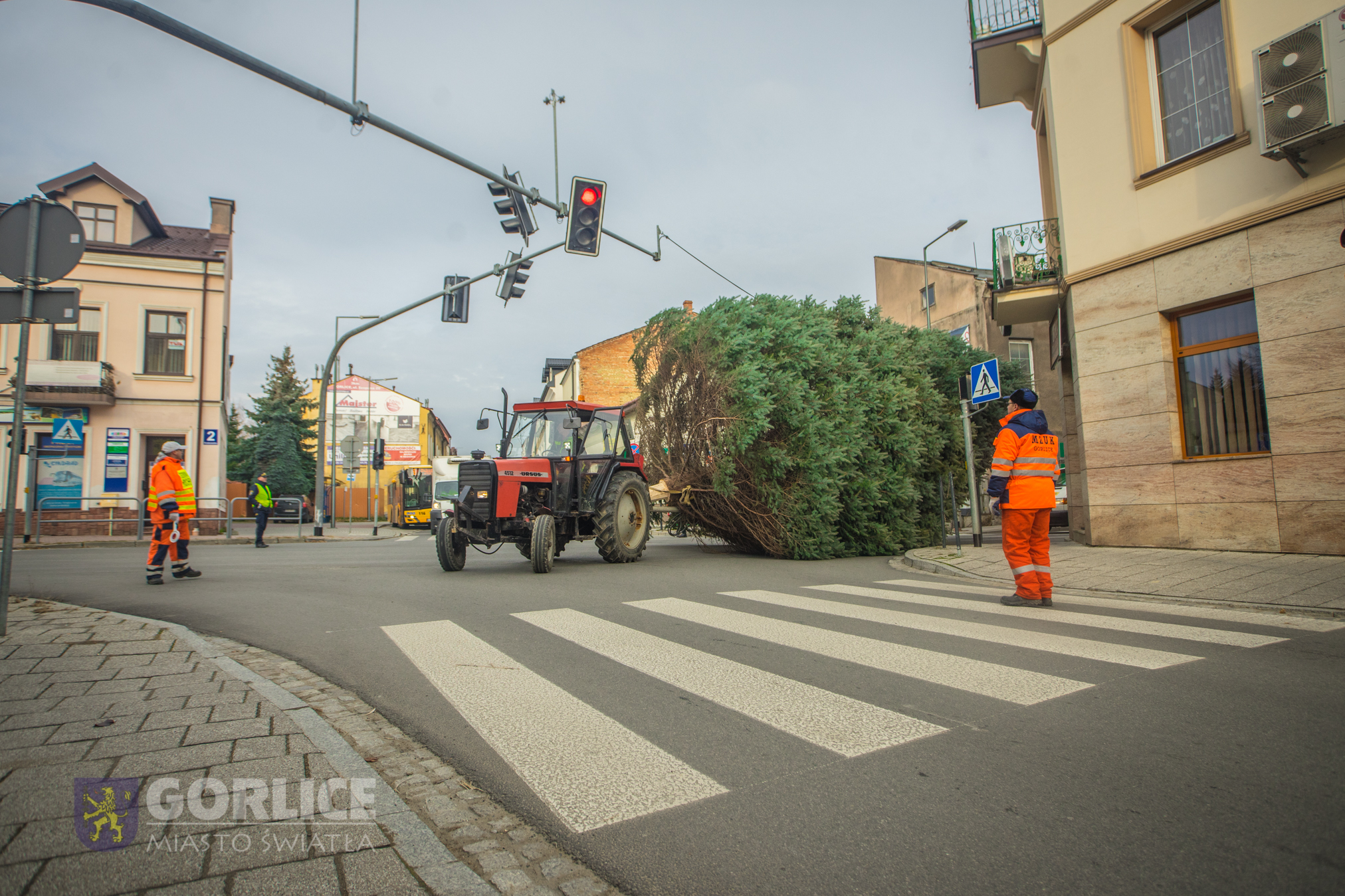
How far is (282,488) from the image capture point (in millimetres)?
42250

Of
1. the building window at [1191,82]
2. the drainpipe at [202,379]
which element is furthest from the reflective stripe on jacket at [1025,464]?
the drainpipe at [202,379]

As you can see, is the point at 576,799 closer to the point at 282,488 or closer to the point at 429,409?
the point at 282,488

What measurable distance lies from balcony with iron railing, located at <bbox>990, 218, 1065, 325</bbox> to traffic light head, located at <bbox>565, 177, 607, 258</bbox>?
22.8 feet

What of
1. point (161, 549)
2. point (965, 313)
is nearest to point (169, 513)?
point (161, 549)

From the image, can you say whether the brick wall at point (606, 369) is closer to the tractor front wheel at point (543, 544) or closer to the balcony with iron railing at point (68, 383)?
the balcony with iron railing at point (68, 383)

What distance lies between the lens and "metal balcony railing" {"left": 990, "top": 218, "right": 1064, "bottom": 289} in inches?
508

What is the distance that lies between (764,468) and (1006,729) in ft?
28.9

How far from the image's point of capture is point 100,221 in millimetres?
24125

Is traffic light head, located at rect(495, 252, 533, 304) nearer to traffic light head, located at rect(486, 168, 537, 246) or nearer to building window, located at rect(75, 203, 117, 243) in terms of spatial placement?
traffic light head, located at rect(486, 168, 537, 246)

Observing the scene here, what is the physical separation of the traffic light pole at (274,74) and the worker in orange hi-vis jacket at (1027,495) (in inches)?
292

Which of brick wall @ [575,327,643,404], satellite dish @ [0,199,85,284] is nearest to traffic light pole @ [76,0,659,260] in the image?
satellite dish @ [0,199,85,284]

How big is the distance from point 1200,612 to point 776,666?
416 centimetres

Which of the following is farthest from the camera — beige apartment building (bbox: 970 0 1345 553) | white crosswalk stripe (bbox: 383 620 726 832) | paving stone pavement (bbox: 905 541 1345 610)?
beige apartment building (bbox: 970 0 1345 553)

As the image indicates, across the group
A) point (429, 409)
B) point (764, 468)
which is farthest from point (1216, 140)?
point (429, 409)
